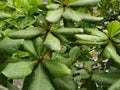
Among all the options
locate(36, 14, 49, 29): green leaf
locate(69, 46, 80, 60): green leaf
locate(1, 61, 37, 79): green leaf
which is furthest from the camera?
locate(69, 46, 80, 60): green leaf

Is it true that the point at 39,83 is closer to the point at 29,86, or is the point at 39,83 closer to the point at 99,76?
the point at 29,86

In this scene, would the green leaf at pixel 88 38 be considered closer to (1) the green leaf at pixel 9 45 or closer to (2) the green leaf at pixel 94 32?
(2) the green leaf at pixel 94 32

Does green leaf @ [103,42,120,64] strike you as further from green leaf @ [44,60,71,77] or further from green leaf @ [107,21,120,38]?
green leaf @ [44,60,71,77]

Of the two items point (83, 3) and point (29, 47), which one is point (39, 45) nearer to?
point (29, 47)

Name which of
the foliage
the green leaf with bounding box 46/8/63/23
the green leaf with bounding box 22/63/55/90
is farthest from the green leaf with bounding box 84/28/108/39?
the green leaf with bounding box 22/63/55/90

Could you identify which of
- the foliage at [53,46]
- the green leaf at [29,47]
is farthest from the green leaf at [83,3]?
the green leaf at [29,47]
